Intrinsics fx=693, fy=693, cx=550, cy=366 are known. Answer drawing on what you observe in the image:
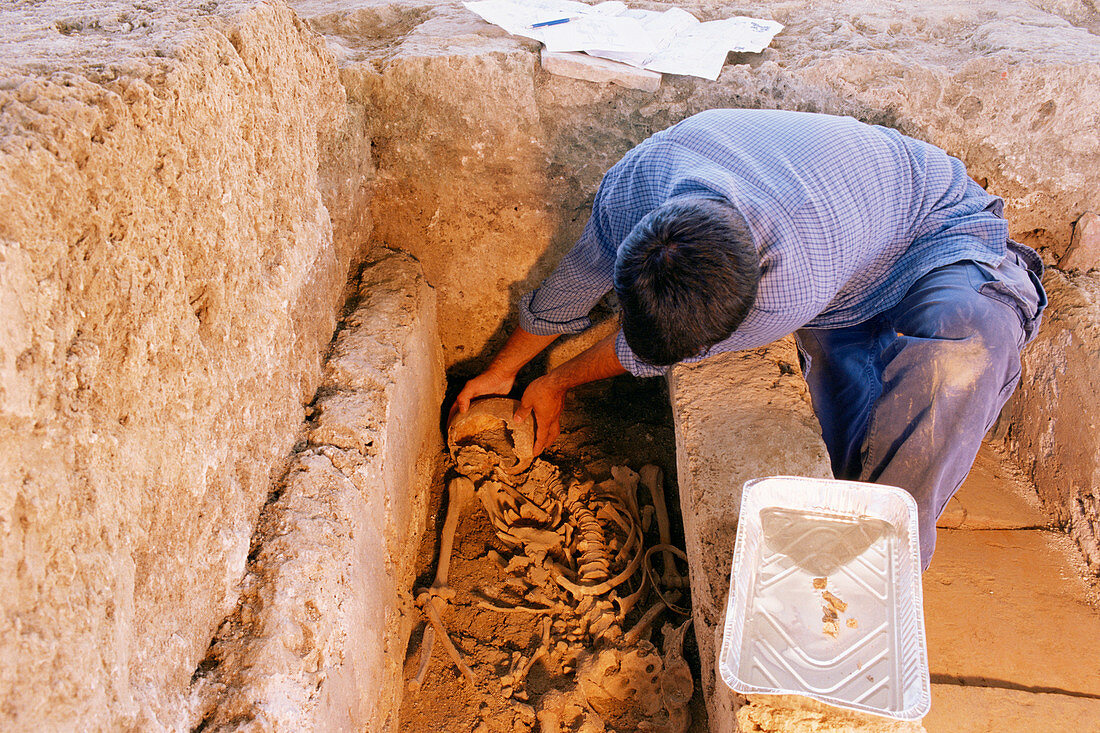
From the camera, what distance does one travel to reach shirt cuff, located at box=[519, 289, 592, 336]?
96.0 inches

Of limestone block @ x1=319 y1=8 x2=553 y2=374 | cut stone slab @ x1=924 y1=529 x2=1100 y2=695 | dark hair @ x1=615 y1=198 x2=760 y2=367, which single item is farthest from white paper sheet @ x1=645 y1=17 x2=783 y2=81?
cut stone slab @ x1=924 y1=529 x2=1100 y2=695

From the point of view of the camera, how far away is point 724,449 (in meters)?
2.02

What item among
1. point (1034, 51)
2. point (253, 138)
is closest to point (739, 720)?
point (253, 138)

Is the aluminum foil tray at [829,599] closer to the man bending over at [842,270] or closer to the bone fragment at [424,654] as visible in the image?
the man bending over at [842,270]

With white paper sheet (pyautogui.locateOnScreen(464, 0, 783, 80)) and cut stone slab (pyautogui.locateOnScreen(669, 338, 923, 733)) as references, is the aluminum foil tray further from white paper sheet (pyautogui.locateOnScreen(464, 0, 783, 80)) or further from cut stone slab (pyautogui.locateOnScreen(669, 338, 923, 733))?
white paper sheet (pyautogui.locateOnScreen(464, 0, 783, 80))

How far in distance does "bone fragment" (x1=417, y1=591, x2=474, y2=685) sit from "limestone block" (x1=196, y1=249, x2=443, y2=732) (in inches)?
3.0

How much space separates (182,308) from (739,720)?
137 cm

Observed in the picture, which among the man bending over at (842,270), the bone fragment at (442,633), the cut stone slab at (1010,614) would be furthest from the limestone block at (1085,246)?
the bone fragment at (442,633)

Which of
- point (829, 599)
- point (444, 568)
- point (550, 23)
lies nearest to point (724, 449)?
point (829, 599)

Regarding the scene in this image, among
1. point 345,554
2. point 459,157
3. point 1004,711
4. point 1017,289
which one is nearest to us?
point 345,554

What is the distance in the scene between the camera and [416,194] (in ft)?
8.97

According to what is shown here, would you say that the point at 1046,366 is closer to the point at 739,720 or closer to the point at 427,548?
the point at 739,720

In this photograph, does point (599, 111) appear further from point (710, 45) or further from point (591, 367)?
point (591, 367)

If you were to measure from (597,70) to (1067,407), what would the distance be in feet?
6.99
